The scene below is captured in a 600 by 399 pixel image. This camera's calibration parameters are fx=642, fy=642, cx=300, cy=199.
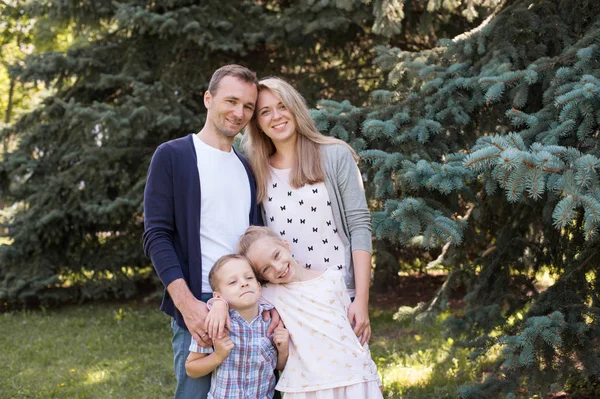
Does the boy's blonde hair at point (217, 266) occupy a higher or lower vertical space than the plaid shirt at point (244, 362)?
higher

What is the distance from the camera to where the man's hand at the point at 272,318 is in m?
2.79

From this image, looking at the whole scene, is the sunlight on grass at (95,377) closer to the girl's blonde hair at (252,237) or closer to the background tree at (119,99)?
the background tree at (119,99)

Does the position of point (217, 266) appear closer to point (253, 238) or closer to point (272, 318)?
point (253, 238)

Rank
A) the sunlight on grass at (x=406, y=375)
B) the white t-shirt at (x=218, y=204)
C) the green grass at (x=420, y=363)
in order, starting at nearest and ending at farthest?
the white t-shirt at (x=218, y=204) → the green grass at (x=420, y=363) → the sunlight on grass at (x=406, y=375)

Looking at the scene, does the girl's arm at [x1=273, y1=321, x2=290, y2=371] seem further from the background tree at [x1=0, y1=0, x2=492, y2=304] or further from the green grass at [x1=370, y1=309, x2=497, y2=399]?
the background tree at [x1=0, y1=0, x2=492, y2=304]

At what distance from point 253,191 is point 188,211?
0.38m

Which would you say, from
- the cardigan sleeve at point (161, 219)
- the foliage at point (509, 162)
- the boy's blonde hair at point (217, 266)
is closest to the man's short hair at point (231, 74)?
the cardigan sleeve at point (161, 219)

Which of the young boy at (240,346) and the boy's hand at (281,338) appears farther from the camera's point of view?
the boy's hand at (281,338)

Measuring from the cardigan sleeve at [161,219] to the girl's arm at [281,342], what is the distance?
0.48 m

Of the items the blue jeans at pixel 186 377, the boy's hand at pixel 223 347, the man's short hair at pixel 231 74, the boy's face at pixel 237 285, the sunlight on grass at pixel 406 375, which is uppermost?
the man's short hair at pixel 231 74

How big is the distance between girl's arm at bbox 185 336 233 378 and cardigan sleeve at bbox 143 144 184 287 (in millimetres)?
321

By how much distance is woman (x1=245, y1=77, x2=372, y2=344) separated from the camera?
116 inches

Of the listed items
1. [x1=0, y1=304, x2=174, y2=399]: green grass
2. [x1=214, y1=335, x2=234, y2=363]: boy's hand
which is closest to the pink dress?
[x1=214, y1=335, x2=234, y2=363]: boy's hand

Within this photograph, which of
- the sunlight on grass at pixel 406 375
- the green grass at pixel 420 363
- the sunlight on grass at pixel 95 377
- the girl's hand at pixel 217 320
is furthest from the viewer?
the sunlight on grass at pixel 95 377
